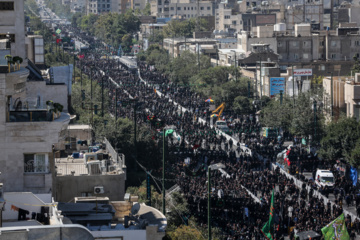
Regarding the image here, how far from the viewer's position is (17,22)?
26.3 metres

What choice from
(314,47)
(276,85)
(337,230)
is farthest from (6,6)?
(314,47)

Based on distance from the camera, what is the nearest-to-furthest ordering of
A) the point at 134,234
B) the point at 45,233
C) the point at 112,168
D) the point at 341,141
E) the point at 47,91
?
the point at 45,233, the point at 134,234, the point at 47,91, the point at 112,168, the point at 341,141

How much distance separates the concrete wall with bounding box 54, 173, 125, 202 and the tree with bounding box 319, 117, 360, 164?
77.4 ft

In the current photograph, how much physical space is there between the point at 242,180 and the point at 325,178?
3773mm

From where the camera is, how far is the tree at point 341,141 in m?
49.0

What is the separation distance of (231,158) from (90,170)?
78.5ft

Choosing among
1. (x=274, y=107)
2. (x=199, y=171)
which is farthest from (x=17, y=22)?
(x=274, y=107)

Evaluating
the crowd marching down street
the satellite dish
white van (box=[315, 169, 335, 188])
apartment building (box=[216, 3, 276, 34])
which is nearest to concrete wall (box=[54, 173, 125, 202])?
the satellite dish

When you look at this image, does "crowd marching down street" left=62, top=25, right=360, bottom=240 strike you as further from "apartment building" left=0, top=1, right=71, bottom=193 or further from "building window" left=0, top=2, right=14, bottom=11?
"apartment building" left=0, top=1, right=71, bottom=193

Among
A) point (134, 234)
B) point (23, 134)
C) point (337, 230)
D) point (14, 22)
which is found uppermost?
point (14, 22)

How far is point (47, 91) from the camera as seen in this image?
26203mm

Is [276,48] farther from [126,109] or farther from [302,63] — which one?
[126,109]

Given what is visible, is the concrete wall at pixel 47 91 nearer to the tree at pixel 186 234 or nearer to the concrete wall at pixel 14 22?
the concrete wall at pixel 14 22

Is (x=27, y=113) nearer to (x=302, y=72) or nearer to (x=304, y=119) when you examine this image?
(x=304, y=119)
